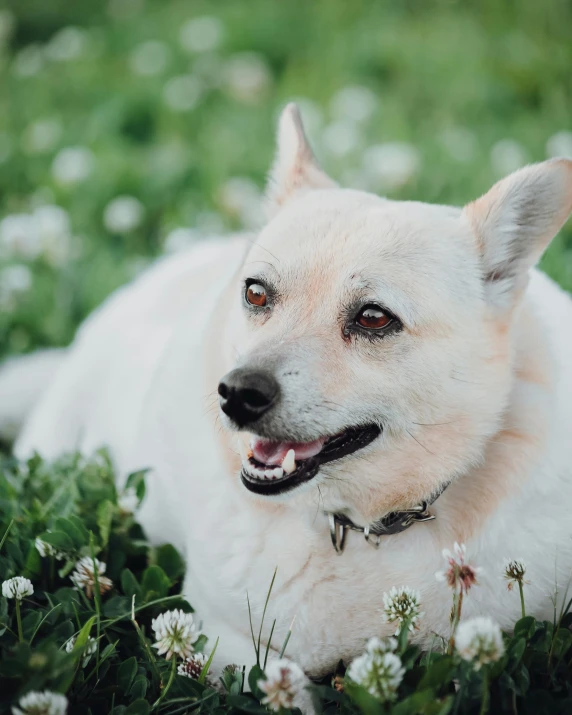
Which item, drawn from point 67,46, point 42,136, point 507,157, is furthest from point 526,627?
point 67,46

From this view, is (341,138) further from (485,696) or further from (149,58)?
(485,696)

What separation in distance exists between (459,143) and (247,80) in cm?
185

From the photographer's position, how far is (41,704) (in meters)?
Answer: 1.62

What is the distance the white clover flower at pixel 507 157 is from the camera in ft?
14.8

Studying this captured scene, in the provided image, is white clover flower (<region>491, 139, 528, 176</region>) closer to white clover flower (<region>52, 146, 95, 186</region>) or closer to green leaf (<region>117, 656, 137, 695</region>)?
white clover flower (<region>52, 146, 95, 186</region>)

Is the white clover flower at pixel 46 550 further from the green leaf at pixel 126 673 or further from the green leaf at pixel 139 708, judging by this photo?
the green leaf at pixel 139 708

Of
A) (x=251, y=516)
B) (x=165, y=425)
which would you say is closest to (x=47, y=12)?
Answer: (x=165, y=425)

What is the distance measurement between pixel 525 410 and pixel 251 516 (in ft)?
2.70

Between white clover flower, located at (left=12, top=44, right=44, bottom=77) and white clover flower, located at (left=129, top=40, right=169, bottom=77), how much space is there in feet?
2.48

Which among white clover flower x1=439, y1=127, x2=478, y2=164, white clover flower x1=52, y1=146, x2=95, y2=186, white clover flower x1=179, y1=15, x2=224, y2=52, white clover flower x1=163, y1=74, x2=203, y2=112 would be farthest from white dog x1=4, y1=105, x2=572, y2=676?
white clover flower x1=179, y1=15, x2=224, y2=52

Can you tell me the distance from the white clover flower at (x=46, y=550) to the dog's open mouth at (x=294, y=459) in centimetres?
64

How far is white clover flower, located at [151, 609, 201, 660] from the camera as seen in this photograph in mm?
1923

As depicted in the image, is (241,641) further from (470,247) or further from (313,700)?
(470,247)

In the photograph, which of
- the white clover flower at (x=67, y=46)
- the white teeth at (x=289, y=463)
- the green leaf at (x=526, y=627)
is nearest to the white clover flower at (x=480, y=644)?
the green leaf at (x=526, y=627)
